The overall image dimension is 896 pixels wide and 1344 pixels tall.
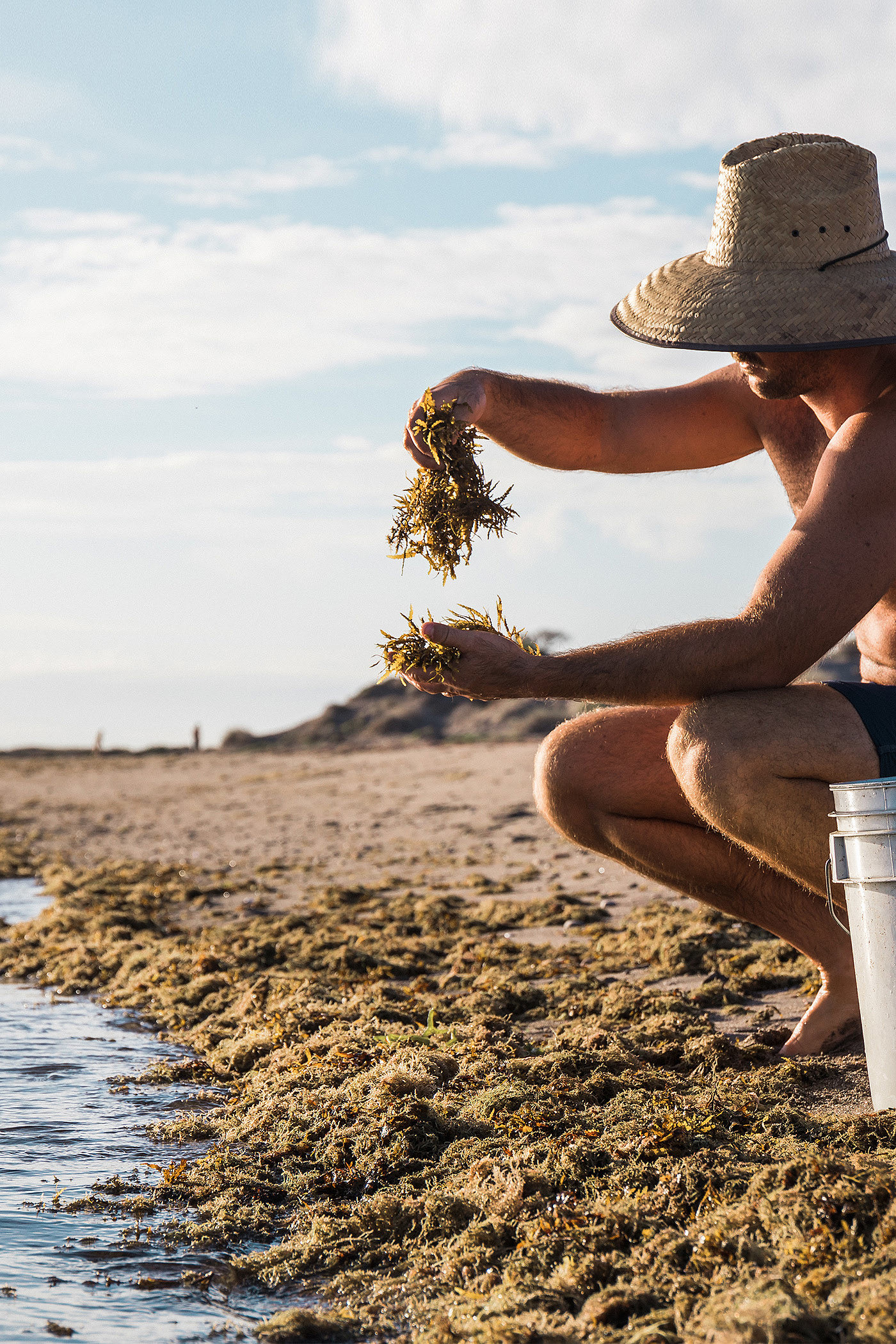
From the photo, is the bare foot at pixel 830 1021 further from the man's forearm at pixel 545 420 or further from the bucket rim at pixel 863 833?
the man's forearm at pixel 545 420

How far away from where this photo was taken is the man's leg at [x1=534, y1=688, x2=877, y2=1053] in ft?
11.7

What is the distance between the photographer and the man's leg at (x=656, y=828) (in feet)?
11.7

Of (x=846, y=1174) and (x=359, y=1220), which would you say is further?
(x=359, y=1220)

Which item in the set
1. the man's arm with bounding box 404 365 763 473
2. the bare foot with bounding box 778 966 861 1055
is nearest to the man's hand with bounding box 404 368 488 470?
the man's arm with bounding box 404 365 763 473

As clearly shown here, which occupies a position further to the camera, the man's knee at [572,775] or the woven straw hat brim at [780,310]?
the man's knee at [572,775]

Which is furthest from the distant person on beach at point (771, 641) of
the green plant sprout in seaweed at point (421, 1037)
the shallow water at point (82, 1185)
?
the shallow water at point (82, 1185)

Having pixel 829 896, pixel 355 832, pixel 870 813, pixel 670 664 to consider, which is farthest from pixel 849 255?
pixel 355 832

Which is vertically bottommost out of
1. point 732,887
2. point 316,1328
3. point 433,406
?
point 316,1328

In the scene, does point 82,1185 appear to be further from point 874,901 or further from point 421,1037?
point 874,901

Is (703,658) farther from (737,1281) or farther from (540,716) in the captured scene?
(540,716)

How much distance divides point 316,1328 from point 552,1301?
427 mm

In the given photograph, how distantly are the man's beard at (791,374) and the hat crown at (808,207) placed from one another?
0.23 meters

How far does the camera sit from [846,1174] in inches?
88.5

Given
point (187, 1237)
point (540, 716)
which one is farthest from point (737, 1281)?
point (540, 716)
